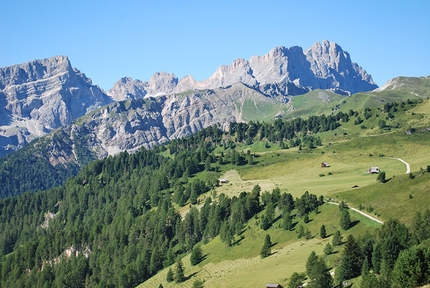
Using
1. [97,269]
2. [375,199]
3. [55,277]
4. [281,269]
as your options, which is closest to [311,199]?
[375,199]

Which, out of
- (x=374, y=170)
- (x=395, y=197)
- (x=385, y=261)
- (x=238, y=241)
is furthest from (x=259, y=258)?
(x=374, y=170)

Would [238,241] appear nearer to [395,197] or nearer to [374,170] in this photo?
[395,197]

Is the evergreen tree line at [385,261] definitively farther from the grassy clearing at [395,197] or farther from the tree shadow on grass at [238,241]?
the tree shadow on grass at [238,241]

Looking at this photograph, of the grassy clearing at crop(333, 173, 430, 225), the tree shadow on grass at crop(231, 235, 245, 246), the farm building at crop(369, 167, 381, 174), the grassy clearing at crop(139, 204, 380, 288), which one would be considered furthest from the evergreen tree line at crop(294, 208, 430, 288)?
the farm building at crop(369, 167, 381, 174)

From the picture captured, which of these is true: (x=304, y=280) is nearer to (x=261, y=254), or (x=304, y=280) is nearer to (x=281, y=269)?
(x=281, y=269)

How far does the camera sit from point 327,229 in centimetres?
12750

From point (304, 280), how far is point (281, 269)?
43.9 ft

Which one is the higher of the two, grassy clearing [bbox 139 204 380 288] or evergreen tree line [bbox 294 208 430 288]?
evergreen tree line [bbox 294 208 430 288]

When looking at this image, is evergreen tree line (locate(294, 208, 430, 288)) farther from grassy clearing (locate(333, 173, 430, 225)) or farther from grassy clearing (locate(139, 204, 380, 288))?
grassy clearing (locate(333, 173, 430, 225))

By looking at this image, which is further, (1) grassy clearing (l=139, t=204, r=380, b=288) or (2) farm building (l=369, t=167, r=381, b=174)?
(2) farm building (l=369, t=167, r=381, b=174)

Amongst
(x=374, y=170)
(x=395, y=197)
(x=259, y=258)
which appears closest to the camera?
(x=259, y=258)

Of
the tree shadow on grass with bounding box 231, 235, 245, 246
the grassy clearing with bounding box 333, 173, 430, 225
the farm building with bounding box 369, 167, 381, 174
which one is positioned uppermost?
the farm building with bounding box 369, 167, 381, 174

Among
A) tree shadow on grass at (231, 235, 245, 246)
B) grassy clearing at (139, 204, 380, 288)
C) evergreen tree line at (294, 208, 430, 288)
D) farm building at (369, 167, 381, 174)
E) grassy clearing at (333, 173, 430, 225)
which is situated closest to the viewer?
evergreen tree line at (294, 208, 430, 288)

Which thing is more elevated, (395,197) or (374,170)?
(374,170)
